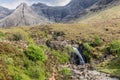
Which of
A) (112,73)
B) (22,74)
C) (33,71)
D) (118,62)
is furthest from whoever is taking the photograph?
(118,62)

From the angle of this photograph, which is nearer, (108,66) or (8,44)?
(8,44)

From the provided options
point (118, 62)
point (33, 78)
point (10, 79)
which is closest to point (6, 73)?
point (10, 79)

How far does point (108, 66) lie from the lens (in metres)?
181

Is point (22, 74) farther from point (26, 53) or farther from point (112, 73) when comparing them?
point (112, 73)

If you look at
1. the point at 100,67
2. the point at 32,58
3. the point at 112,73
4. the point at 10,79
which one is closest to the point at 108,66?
the point at 100,67

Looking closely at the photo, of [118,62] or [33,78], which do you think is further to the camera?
[118,62]

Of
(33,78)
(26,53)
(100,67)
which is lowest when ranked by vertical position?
(100,67)

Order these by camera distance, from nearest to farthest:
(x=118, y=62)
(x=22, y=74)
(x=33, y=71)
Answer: (x=22, y=74) → (x=33, y=71) → (x=118, y=62)

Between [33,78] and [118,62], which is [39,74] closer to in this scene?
[33,78]

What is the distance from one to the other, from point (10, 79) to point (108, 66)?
423 ft

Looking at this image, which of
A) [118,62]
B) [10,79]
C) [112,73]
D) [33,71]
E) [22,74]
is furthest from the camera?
[118,62]

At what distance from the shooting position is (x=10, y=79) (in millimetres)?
56844

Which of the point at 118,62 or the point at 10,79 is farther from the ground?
the point at 10,79

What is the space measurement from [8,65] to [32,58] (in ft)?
27.9
